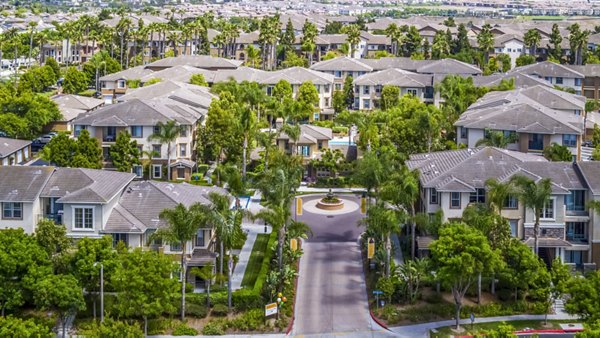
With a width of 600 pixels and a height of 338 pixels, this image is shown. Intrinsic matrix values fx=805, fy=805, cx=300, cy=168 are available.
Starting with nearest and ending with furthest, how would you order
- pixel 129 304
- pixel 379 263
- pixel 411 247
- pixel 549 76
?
1. pixel 129 304
2. pixel 379 263
3. pixel 411 247
4. pixel 549 76

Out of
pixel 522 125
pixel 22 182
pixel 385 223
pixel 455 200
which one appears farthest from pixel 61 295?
pixel 522 125

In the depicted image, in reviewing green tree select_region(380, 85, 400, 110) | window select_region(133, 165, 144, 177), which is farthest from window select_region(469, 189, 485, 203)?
green tree select_region(380, 85, 400, 110)

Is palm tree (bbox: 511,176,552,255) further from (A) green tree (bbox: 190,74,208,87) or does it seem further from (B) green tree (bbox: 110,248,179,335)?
(A) green tree (bbox: 190,74,208,87)

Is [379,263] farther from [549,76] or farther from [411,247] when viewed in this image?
[549,76]

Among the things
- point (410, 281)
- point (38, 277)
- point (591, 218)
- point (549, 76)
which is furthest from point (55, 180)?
point (549, 76)

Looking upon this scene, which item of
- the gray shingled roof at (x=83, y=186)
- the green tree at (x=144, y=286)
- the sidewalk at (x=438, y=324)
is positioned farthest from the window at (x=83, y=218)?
the sidewalk at (x=438, y=324)

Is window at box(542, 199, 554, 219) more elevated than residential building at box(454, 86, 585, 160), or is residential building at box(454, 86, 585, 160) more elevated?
residential building at box(454, 86, 585, 160)

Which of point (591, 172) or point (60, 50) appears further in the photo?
point (60, 50)
